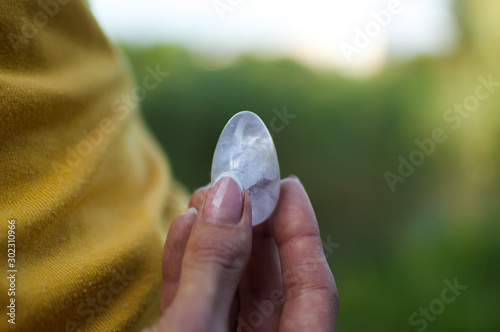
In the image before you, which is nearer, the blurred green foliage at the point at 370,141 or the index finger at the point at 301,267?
the index finger at the point at 301,267

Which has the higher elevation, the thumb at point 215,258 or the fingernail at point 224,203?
the fingernail at point 224,203

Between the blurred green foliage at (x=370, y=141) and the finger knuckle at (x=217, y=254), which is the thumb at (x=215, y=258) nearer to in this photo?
the finger knuckle at (x=217, y=254)

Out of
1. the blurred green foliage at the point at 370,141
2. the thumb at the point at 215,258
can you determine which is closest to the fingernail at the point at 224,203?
the thumb at the point at 215,258

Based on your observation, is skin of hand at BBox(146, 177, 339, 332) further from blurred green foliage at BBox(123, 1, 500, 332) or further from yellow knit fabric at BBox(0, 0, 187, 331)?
blurred green foliage at BBox(123, 1, 500, 332)

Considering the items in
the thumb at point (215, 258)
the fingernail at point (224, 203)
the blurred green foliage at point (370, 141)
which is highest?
the blurred green foliage at point (370, 141)

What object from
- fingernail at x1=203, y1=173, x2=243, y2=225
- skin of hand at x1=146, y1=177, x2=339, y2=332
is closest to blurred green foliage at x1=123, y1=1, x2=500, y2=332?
Answer: skin of hand at x1=146, y1=177, x2=339, y2=332

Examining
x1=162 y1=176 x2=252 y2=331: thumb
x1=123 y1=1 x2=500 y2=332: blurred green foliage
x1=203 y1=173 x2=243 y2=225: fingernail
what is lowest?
x1=162 y1=176 x2=252 y2=331: thumb
